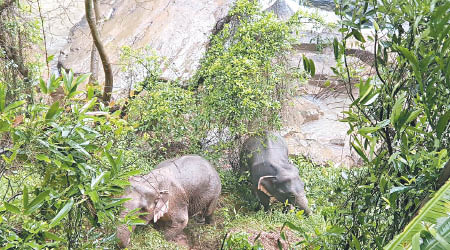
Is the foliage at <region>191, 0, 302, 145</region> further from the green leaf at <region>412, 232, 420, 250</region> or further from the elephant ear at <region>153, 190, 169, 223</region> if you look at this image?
the green leaf at <region>412, 232, 420, 250</region>

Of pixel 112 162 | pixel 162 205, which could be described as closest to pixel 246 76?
pixel 162 205

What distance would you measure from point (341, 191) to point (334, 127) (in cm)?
796

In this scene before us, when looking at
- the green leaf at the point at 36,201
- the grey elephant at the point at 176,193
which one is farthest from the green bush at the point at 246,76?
the green leaf at the point at 36,201

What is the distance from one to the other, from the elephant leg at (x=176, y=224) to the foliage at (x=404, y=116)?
3.00 m

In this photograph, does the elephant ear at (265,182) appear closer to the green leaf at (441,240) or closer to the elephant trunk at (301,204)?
the elephant trunk at (301,204)

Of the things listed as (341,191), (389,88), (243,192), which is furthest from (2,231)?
(243,192)

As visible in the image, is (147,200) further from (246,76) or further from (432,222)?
(432,222)

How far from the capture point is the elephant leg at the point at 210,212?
5.42 meters

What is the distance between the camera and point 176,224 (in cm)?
497

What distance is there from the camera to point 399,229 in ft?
5.74

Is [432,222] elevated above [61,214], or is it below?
above

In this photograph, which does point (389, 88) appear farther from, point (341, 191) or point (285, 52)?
point (285, 52)

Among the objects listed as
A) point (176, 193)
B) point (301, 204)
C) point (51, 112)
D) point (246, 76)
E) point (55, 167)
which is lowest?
point (301, 204)

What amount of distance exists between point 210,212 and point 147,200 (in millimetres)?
1235
